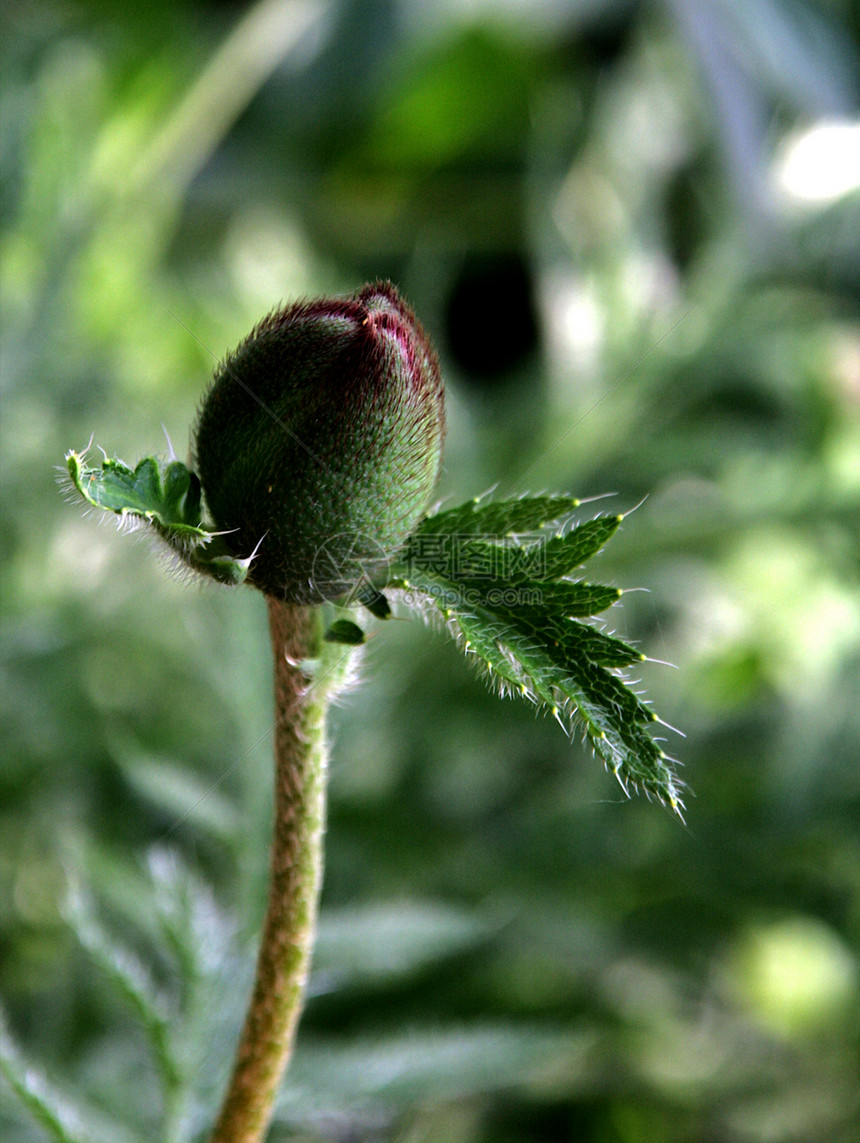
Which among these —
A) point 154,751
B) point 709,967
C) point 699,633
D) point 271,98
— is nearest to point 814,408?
point 699,633

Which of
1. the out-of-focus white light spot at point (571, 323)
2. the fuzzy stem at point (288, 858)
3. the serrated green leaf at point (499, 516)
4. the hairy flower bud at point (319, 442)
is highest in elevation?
the out-of-focus white light spot at point (571, 323)

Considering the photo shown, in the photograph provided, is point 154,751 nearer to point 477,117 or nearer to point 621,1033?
point 621,1033

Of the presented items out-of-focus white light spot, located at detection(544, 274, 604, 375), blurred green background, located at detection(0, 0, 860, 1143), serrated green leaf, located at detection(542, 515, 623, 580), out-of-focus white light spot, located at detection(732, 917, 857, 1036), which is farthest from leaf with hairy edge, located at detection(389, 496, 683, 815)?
out-of-focus white light spot, located at detection(544, 274, 604, 375)

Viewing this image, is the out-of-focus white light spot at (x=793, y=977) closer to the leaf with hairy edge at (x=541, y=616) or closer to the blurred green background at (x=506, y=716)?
the blurred green background at (x=506, y=716)

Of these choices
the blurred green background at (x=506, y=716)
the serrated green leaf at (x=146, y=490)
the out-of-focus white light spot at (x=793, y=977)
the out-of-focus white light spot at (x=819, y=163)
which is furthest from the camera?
the out-of-focus white light spot at (x=819, y=163)

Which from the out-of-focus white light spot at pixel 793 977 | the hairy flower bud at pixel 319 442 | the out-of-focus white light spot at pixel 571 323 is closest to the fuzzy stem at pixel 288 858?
the hairy flower bud at pixel 319 442

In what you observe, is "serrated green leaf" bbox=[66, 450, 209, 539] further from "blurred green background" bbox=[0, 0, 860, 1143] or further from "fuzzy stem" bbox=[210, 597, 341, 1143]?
"blurred green background" bbox=[0, 0, 860, 1143]

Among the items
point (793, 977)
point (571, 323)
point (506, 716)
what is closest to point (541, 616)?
point (506, 716)
